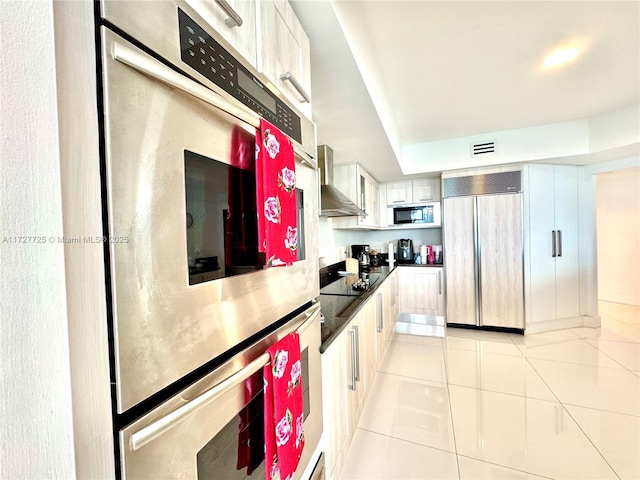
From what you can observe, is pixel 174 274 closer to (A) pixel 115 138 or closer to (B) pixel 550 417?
(A) pixel 115 138

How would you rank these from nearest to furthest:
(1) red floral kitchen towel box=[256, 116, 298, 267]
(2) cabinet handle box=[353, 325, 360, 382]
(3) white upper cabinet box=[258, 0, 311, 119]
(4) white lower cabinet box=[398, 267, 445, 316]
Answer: (1) red floral kitchen towel box=[256, 116, 298, 267] < (3) white upper cabinet box=[258, 0, 311, 119] < (2) cabinet handle box=[353, 325, 360, 382] < (4) white lower cabinet box=[398, 267, 445, 316]

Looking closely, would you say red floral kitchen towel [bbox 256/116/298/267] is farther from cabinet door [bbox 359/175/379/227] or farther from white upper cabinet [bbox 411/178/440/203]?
white upper cabinet [bbox 411/178/440/203]

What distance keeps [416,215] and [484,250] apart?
1015 mm

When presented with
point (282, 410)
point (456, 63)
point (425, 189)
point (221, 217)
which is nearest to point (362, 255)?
point (425, 189)

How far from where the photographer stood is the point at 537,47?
72.0 inches

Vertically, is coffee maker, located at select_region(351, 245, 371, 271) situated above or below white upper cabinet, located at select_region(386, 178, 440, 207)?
below

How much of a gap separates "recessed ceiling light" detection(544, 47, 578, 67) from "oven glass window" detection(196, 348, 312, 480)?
280 centimetres

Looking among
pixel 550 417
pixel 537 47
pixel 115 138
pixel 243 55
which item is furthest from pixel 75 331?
pixel 537 47

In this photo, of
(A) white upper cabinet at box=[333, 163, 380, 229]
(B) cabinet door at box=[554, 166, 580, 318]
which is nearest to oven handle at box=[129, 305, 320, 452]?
(A) white upper cabinet at box=[333, 163, 380, 229]

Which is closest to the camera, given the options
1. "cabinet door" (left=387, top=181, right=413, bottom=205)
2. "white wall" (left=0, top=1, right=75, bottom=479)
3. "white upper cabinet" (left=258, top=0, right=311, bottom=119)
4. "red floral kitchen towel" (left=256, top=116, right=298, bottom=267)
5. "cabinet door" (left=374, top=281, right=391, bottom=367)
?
"white wall" (left=0, top=1, right=75, bottom=479)

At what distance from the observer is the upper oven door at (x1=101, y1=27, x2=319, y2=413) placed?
38cm

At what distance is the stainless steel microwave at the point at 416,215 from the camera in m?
3.88

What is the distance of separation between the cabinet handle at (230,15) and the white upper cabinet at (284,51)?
0.13 m

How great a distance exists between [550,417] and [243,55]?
271cm
